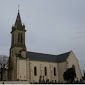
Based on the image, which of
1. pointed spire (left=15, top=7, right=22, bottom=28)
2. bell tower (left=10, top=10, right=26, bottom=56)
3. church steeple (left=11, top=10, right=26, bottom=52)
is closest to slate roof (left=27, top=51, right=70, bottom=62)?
bell tower (left=10, top=10, right=26, bottom=56)

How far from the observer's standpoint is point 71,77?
→ 4506 centimetres

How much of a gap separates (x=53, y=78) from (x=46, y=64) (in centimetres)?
577

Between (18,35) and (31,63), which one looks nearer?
(31,63)

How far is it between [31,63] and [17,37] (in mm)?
10672

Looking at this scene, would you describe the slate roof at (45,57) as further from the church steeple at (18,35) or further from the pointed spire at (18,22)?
the pointed spire at (18,22)

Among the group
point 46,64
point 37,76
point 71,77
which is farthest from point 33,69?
point 71,77

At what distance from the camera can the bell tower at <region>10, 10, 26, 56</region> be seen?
172 ft

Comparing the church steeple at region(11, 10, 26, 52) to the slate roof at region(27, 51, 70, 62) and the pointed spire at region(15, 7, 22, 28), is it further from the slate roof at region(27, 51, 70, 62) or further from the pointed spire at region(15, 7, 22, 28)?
the slate roof at region(27, 51, 70, 62)

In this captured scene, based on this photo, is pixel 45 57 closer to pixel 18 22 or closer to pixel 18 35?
pixel 18 35

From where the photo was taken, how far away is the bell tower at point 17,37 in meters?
52.4

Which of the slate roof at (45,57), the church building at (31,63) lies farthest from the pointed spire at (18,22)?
the slate roof at (45,57)

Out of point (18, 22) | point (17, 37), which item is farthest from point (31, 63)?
point (18, 22)

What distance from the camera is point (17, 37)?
53594mm

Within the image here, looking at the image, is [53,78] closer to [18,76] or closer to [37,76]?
[37,76]
